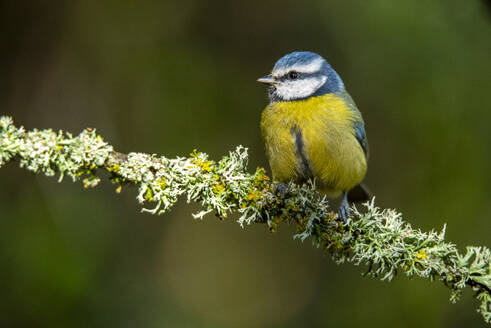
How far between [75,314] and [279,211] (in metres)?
2.18

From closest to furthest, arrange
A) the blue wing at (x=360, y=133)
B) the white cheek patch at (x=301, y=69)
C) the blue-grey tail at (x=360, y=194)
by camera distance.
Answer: the blue wing at (x=360, y=133)
the white cheek patch at (x=301, y=69)
the blue-grey tail at (x=360, y=194)

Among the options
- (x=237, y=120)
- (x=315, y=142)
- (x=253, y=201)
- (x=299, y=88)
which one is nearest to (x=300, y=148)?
(x=315, y=142)

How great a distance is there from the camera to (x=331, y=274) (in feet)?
14.9

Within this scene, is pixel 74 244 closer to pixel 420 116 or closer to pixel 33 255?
pixel 33 255

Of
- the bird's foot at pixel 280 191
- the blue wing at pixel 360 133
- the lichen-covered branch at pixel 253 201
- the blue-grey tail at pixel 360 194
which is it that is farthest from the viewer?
the blue-grey tail at pixel 360 194

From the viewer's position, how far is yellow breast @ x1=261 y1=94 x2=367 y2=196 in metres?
2.94

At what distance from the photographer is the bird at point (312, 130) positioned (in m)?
2.95

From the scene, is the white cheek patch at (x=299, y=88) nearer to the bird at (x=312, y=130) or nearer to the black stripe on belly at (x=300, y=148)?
the bird at (x=312, y=130)

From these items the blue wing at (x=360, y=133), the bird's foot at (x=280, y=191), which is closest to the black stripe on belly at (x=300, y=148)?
the blue wing at (x=360, y=133)

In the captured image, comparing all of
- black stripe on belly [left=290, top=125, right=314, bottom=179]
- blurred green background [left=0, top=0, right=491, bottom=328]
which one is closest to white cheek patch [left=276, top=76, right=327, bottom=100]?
black stripe on belly [left=290, top=125, right=314, bottom=179]

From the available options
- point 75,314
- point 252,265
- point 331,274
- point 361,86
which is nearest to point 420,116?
point 361,86

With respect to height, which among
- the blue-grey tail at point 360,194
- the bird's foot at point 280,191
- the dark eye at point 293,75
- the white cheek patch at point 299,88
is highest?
the dark eye at point 293,75

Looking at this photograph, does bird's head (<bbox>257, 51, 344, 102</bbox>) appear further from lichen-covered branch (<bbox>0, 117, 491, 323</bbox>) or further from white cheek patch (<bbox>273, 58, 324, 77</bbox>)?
lichen-covered branch (<bbox>0, 117, 491, 323</bbox>)

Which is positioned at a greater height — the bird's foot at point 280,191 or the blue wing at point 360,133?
the blue wing at point 360,133
